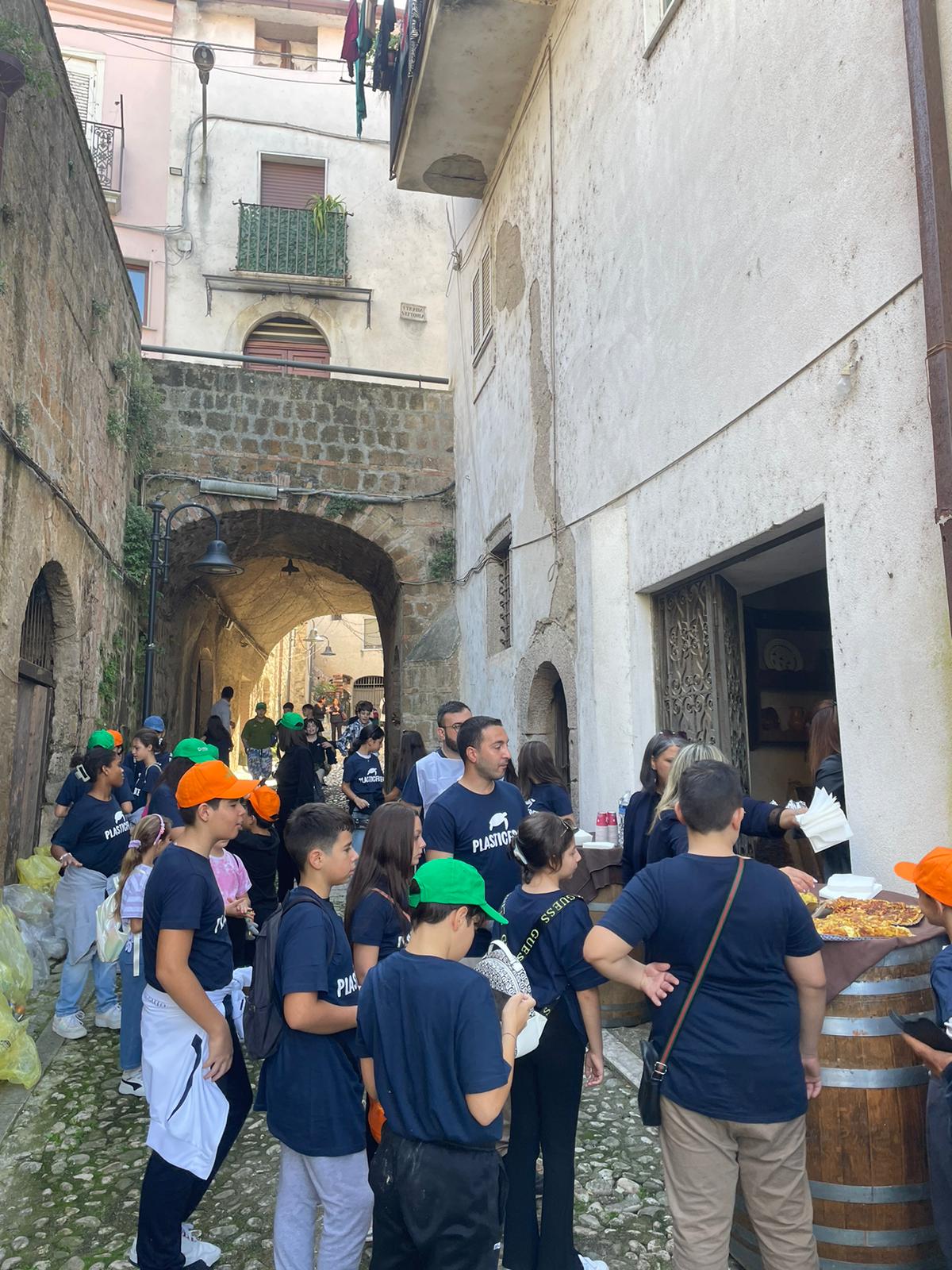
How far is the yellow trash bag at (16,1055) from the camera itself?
420cm

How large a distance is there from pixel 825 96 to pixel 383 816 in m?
3.69

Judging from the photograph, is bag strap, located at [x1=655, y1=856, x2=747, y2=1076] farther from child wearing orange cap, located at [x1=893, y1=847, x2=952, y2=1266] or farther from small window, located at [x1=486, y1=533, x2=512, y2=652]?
small window, located at [x1=486, y1=533, x2=512, y2=652]

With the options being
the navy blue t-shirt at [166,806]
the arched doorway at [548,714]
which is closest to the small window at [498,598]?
the arched doorway at [548,714]

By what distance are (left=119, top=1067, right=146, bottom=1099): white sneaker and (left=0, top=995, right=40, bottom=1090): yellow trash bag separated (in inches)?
15.6

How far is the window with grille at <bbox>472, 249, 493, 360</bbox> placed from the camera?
10.1 meters

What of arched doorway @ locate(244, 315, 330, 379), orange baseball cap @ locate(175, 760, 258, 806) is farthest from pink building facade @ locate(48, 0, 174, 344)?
orange baseball cap @ locate(175, 760, 258, 806)

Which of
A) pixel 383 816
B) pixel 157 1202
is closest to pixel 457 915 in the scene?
pixel 383 816

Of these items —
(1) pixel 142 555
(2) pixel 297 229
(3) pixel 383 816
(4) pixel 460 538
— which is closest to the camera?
(3) pixel 383 816

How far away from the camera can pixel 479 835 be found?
3.62 m

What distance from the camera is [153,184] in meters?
16.0

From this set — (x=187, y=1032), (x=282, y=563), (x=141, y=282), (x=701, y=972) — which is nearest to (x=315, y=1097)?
(x=187, y=1032)

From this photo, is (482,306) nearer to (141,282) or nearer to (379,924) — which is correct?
(141,282)

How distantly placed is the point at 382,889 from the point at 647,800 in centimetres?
153

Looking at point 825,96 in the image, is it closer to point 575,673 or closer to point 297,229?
point 575,673
